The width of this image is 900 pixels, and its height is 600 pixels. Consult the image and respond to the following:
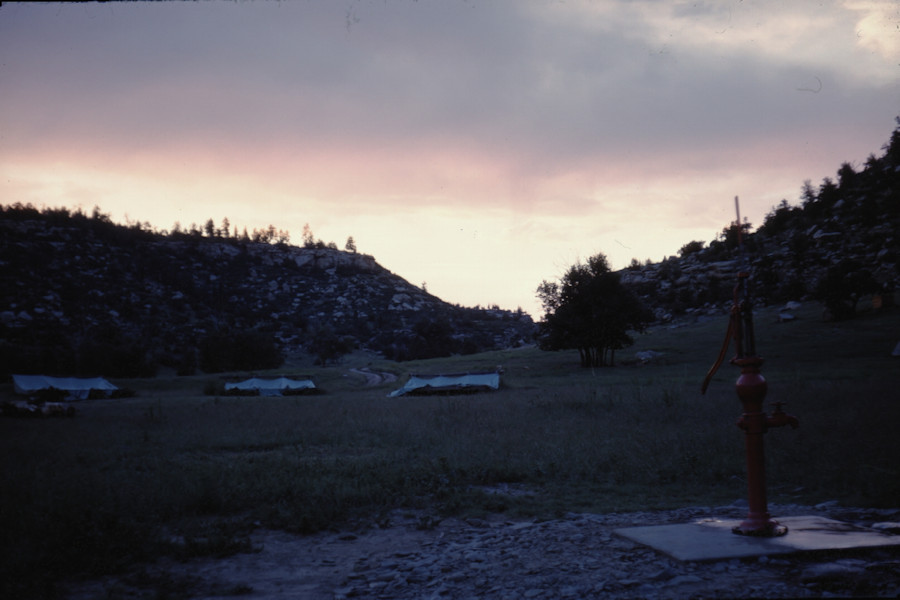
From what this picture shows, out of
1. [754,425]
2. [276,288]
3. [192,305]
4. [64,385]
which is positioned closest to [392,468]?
[754,425]

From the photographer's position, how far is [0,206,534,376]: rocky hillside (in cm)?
6150

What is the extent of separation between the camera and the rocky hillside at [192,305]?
6150cm

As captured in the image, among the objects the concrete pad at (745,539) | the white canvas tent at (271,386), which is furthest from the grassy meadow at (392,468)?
the white canvas tent at (271,386)

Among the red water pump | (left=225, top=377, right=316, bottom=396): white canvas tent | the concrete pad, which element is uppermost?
the red water pump

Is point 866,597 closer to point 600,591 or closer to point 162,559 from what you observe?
point 600,591

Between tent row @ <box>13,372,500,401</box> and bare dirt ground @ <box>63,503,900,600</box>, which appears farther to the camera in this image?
tent row @ <box>13,372,500,401</box>

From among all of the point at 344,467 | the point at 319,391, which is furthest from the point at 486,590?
the point at 319,391

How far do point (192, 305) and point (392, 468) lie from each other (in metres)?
→ 85.3

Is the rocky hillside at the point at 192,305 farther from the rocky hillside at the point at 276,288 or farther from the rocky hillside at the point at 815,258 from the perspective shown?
the rocky hillside at the point at 815,258

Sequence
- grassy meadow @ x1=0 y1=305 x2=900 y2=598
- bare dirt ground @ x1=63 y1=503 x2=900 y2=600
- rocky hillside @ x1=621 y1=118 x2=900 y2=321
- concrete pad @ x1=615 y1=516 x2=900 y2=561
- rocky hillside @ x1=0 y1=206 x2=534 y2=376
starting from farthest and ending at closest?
1. rocky hillside @ x1=0 y1=206 x2=534 y2=376
2. rocky hillside @ x1=621 y1=118 x2=900 y2=321
3. grassy meadow @ x1=0 y1=305 x2=900 y2=598
4. concrete pad @ x1=615 y1=516 x2=900 y2=561
5. bare dirt ground @ x1=63 y1=503 x2=900 y2=600

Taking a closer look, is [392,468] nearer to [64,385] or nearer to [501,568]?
[501,568]

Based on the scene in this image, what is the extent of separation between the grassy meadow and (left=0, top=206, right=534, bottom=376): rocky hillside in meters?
47.1

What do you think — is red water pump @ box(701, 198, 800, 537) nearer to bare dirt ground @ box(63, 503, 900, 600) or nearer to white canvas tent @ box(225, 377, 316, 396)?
bare dirt ground @ box(63, 503, 900, 600)

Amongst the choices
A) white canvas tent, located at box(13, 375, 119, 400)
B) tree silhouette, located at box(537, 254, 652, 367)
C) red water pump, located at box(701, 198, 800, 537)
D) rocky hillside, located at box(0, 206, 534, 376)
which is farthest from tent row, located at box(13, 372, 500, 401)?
red water pump, located at box(701, 198, 800, 537)
